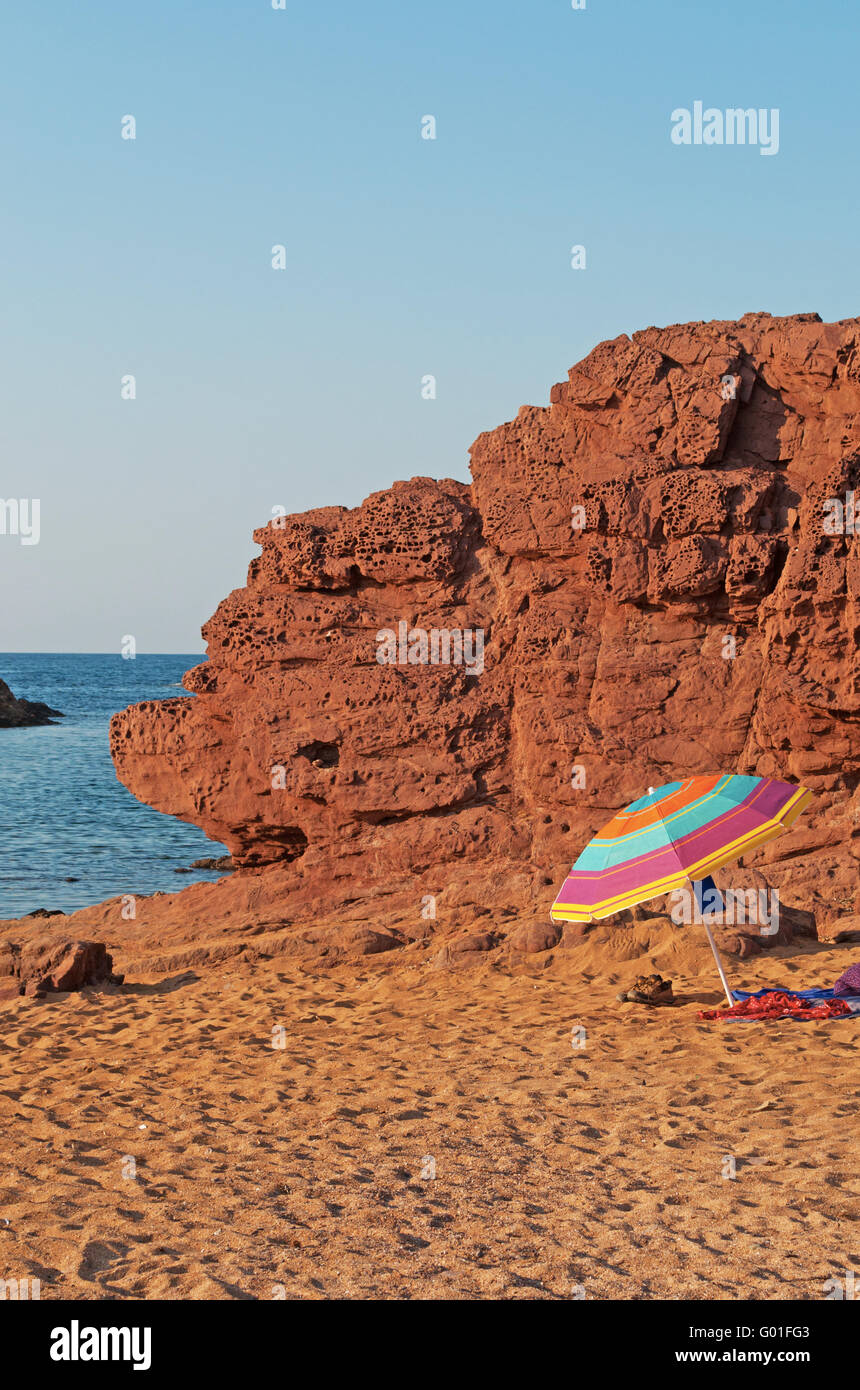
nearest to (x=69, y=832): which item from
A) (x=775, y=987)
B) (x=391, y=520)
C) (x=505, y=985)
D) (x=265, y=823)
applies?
(x=265, y=823)

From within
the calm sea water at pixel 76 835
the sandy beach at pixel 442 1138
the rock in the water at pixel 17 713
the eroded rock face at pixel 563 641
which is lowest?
the calm sea water at pixel 76 835

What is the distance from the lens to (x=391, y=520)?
11781mm

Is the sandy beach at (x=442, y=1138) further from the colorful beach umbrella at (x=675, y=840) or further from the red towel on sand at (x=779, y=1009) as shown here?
the colorful beach umbrella at (x=675, y=840)

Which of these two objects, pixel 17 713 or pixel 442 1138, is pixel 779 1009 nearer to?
pixel 442 1138

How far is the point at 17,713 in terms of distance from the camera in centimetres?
5956

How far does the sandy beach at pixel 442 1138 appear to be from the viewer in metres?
4.52

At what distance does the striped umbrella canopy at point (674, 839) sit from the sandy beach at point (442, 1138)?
3.11 feet

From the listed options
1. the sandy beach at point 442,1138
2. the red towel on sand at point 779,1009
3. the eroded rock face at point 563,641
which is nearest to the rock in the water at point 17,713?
the eroded rock face at point 563,641

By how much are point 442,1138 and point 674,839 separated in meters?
2.59

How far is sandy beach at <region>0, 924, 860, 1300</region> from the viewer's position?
452 cm

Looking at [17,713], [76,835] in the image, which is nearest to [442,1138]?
[76,835]

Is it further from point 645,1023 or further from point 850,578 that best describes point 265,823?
point 850,578

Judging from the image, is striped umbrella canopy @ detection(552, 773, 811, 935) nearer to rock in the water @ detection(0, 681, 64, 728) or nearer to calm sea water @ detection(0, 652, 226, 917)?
calm sea water @ detection(0, 652, 226, 917)

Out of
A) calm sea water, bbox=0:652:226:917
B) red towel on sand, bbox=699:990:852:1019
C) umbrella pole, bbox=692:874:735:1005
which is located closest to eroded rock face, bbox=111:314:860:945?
umbrella pole, bbox=692:874:735:1005
